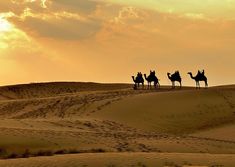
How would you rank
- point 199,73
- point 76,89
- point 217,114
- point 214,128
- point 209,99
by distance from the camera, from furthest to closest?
point 76,89, point 199,73, point 209,99, point 217,114, point 214,128

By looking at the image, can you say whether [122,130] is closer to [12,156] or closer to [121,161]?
[12,156]

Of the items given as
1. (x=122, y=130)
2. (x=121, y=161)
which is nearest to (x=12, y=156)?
(x=121, y=161)

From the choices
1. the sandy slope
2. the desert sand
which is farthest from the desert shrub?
the sandy slope

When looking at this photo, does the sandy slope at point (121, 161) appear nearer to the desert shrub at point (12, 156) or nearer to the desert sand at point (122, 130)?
the desert sand at point (122, 130)

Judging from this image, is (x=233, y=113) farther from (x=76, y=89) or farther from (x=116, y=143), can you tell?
(x=76, y=89)

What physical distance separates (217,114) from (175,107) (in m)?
2.50

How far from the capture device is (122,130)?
88.3 ft

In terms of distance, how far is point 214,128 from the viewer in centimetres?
3033

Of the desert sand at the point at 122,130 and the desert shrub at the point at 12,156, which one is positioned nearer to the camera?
the desert sand at the point at 122,130

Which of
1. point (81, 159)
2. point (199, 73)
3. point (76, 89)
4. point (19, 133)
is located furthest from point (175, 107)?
point (76, 89)

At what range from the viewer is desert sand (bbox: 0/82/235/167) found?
50.6ft

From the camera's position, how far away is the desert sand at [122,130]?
15.4 metres

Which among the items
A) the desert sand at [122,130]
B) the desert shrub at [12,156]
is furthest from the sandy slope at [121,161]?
the desert shrub at [12,156]

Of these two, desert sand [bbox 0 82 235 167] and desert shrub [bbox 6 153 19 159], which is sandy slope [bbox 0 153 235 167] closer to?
desert sand [bbox 0 82 235 167]
